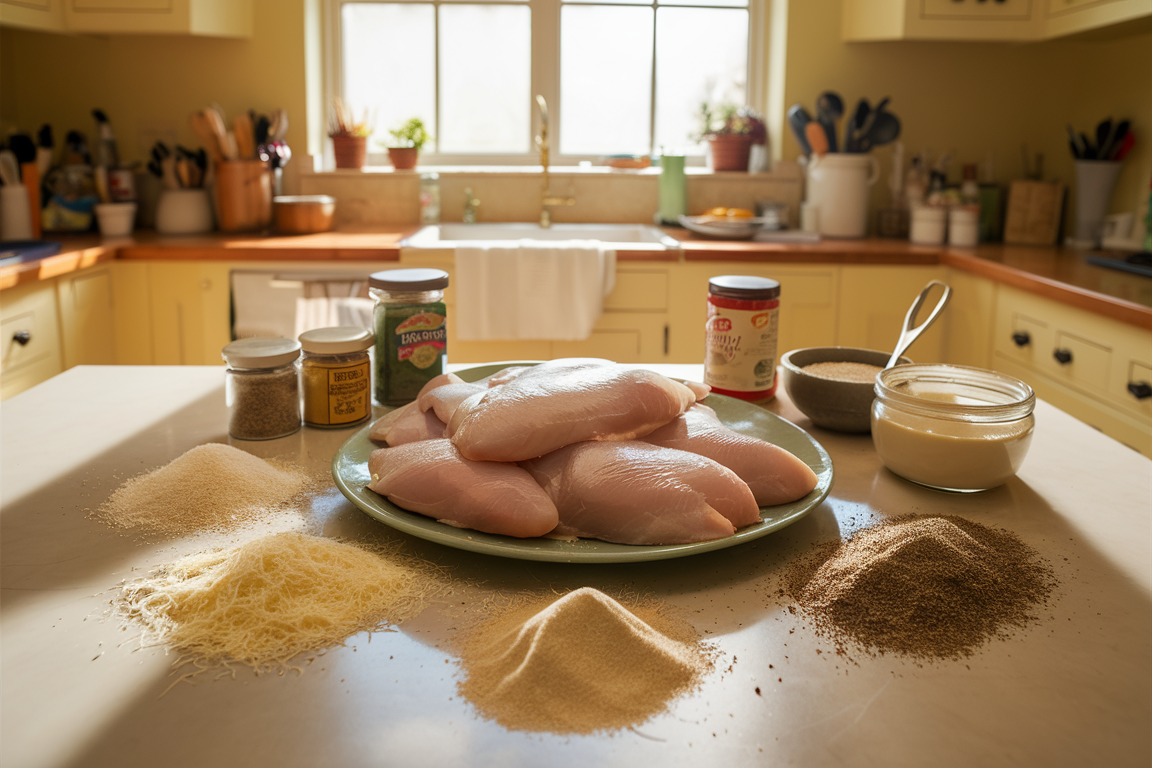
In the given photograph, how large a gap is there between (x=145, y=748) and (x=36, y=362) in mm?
2244

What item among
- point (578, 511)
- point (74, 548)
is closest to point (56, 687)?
point (74, 548)

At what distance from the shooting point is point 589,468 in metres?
0.77

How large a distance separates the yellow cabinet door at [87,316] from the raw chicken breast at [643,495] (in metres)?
2.21

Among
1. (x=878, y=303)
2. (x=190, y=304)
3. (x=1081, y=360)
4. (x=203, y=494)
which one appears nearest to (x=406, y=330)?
(x=203, y=494)

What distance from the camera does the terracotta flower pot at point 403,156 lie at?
10.8 feet

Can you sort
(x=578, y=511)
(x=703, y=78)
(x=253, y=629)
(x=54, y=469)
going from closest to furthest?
(x=253, y=629) → (x=578, y=511) → (x=54, y=469) → (x=703, y=78)

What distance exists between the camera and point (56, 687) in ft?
1.90

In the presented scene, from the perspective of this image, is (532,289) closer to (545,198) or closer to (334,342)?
(545,198)

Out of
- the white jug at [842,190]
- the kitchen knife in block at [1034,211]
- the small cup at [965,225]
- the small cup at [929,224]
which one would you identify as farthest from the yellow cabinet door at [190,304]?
the kitchen knife in block at [1034,211]

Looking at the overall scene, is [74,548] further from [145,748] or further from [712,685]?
[712,685]

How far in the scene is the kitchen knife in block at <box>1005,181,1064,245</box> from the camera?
3.07m

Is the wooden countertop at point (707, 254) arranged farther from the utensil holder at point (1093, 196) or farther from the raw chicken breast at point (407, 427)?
the raw chicken breast at point (407, 427)

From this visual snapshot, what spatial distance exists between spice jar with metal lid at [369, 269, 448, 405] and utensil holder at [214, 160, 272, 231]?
2.15 meters

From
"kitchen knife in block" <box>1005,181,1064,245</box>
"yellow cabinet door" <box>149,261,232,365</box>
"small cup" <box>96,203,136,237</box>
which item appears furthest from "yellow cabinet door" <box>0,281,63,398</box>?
"kitchen knife in block" <box>1005,181,1064,245</box>
